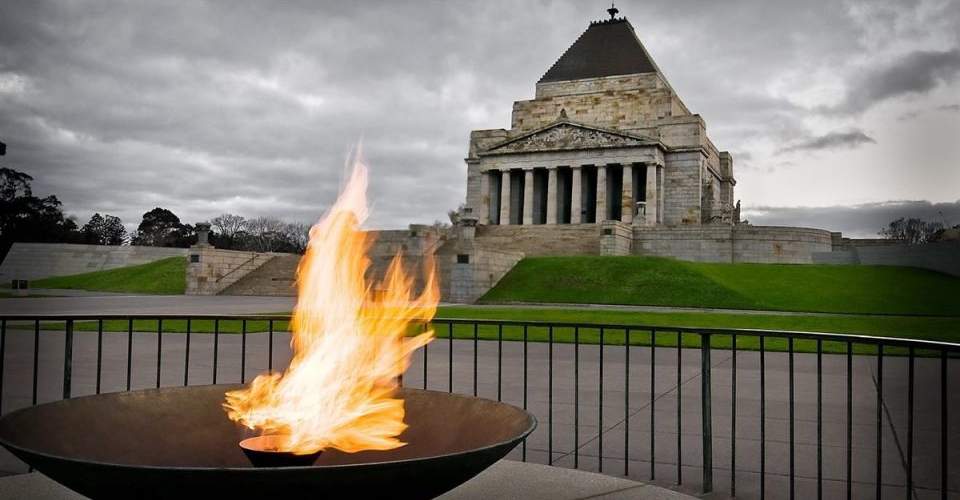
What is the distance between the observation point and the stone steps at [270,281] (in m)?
39.3

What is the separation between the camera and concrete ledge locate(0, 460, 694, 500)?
4.98m

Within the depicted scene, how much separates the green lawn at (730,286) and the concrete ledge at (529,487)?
2486 cm

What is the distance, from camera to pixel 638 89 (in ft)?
210

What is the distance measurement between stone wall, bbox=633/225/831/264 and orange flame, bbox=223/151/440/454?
45.3m

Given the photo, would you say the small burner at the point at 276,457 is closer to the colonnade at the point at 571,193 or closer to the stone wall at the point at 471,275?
the stone wall at the point at 471,275

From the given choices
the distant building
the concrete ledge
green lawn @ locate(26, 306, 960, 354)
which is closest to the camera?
the concrete ledge

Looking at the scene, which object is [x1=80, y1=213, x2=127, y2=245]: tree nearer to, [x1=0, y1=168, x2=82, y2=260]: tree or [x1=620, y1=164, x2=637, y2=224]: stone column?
[x1=0, y1=168, x2=82, y2=260]: tree

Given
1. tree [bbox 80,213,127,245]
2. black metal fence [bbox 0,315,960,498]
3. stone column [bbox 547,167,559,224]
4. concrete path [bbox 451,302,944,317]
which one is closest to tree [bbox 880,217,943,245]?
stone column [bbox 547,167,559,224]

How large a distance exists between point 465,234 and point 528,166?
54.6ft

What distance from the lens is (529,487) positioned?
17.1 ft

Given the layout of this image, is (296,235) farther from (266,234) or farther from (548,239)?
(548,239)

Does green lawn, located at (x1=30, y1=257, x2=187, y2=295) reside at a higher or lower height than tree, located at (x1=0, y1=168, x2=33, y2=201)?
lower

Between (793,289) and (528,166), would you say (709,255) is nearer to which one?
(793,289)

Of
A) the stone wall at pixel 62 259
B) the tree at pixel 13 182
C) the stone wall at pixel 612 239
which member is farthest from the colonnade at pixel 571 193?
the tree at pixel 13 182
